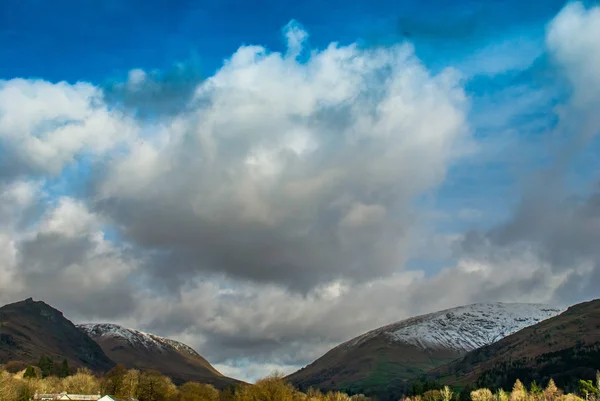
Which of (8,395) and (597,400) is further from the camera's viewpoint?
(8,395)

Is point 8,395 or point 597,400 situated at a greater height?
point 8,395

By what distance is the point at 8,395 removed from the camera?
181 m

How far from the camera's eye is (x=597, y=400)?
16775 centimetres

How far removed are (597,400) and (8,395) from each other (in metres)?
179
